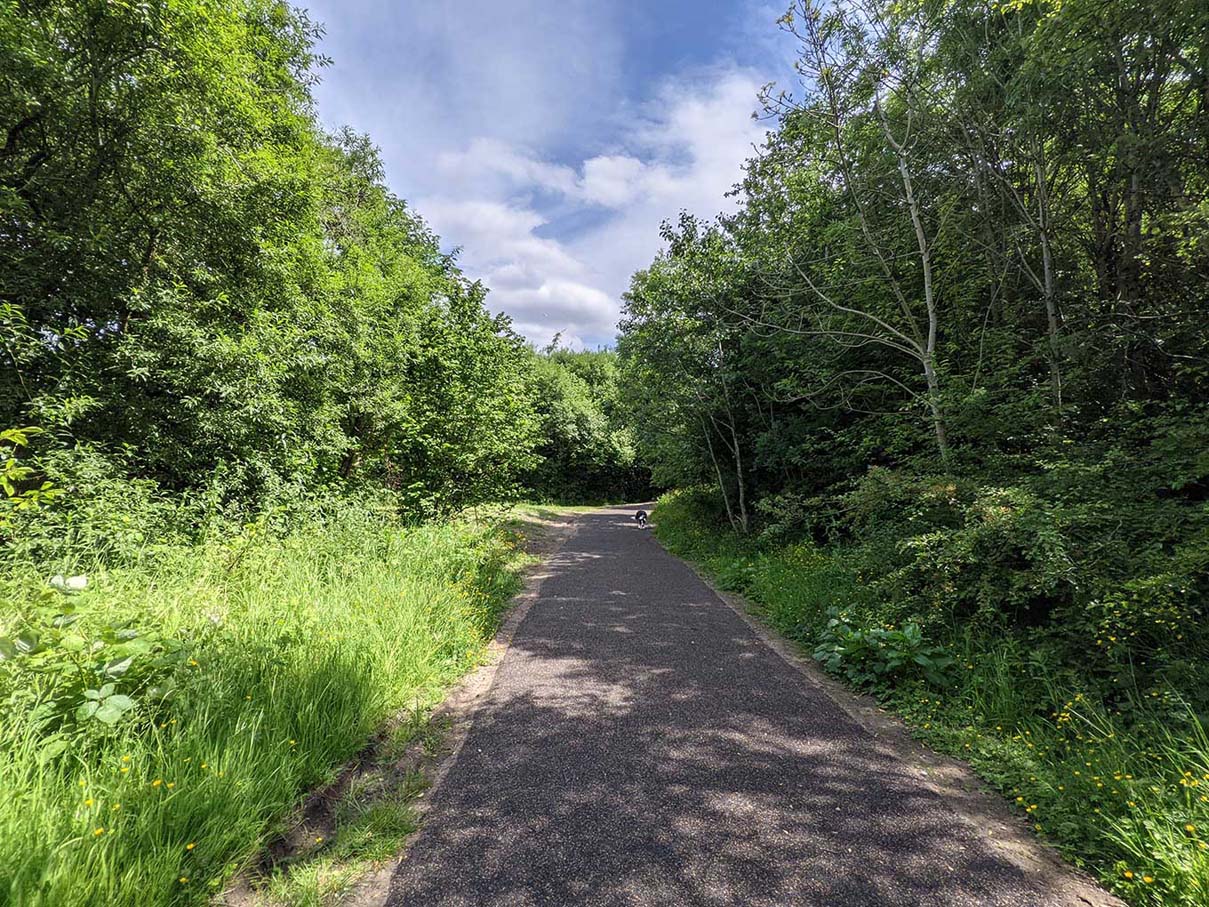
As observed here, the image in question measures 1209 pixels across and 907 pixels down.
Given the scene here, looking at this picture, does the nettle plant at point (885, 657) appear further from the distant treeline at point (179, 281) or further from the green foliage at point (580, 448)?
the green foliage at point (580, 448)

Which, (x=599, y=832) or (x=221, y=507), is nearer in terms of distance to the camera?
(x=599, y=832)

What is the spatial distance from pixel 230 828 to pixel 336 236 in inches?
493

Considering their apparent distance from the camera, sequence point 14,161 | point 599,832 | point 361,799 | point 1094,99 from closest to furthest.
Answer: point 599,832 → point 361,799 → point 1094,99 → point 14,161

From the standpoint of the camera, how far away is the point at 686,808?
7.71ft

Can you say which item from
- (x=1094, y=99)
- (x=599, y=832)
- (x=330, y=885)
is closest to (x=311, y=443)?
(x=330, y=885)

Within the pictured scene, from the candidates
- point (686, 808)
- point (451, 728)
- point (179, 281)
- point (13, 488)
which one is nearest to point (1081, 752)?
point (686, 808)

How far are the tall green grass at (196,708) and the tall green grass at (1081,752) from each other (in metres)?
3.71

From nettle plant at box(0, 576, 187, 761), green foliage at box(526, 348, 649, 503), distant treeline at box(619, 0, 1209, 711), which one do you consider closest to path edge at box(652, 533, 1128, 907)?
distant treeline at box(619, 0, 1209, 711)

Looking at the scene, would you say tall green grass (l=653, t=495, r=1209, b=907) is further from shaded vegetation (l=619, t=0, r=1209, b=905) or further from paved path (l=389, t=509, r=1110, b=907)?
paved path (l=389, t=509, r=1110, b=907)

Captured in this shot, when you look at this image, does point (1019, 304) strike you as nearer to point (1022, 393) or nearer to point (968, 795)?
point (1022, 393)

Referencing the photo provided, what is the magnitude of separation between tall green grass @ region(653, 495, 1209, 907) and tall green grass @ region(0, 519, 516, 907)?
371 cm

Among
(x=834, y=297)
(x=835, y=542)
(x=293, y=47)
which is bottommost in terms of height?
(x=835, y=542)

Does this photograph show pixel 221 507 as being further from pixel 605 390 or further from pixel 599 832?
pixel 605 390

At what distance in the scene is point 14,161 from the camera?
5.34m
